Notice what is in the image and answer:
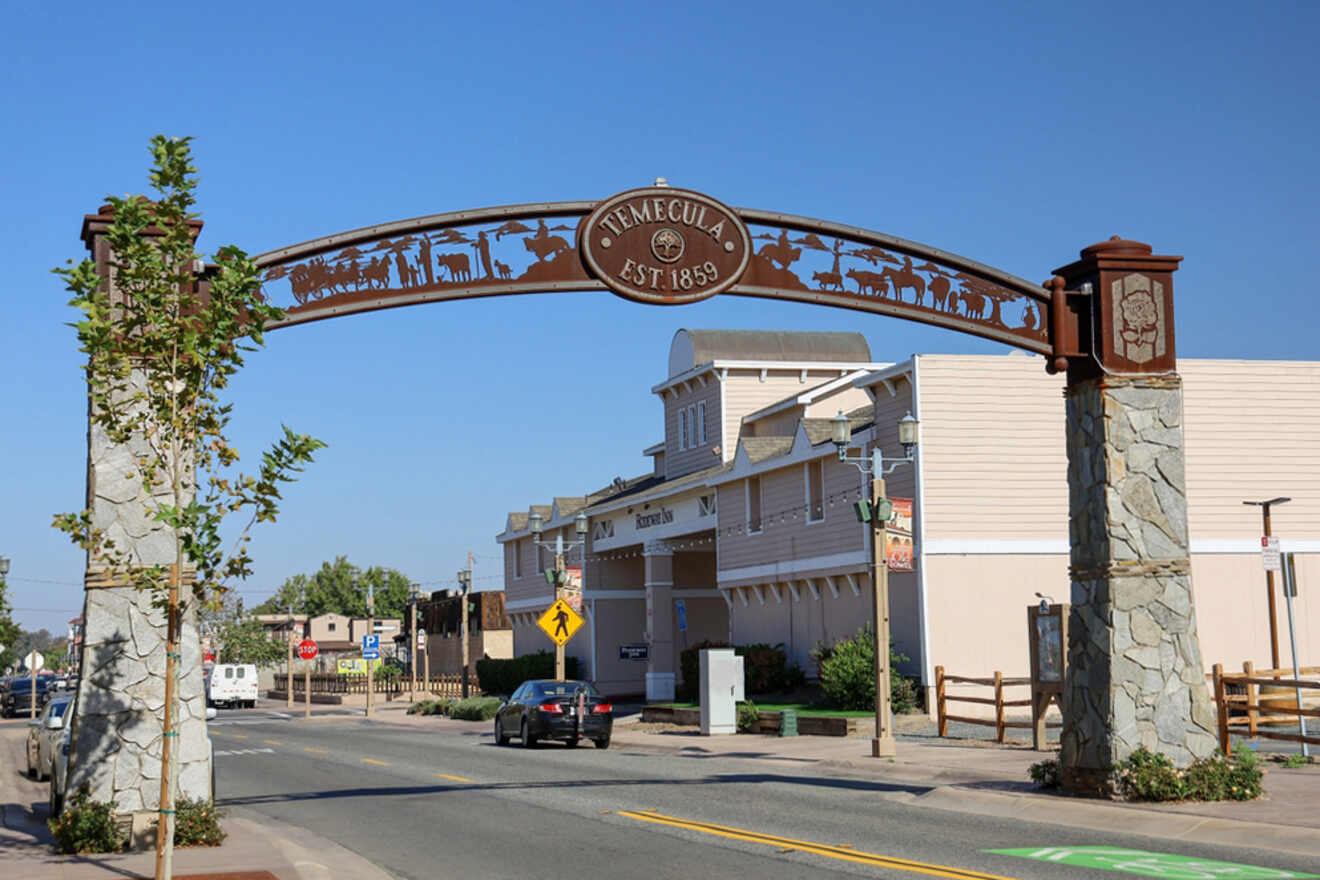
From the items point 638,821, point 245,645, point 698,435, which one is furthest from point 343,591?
point 638,821

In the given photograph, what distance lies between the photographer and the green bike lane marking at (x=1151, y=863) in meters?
11.0

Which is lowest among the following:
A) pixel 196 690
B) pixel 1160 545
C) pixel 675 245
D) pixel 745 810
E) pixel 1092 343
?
pixel 745 810

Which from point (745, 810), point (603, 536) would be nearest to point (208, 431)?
point (745, 810)

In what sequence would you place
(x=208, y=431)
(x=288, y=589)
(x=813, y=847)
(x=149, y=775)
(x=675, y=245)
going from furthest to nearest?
(x=288, y=589) < (x=675, y=245) < (x=813, y=847) < (x=149, y=775) < (x=208, y=431)

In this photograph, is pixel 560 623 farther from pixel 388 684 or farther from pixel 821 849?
pixel 388 684

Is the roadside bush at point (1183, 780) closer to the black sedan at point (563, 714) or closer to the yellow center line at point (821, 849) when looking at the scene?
the yellow center line at point (821, 849)

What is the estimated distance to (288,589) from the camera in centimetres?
16650

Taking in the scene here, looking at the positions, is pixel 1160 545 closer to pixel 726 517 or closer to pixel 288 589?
pixel 726 517

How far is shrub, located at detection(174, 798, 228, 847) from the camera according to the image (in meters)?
12.5

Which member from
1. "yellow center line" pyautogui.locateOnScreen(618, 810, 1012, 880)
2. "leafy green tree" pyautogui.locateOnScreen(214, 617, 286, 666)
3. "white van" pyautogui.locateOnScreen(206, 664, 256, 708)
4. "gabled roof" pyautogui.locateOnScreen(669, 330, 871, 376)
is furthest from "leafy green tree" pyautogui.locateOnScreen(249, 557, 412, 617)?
"yellow center line" pyautogui.locateOnScreen(618, 810, 1012, 880)

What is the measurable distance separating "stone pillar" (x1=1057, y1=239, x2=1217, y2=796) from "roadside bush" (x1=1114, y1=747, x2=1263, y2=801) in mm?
113

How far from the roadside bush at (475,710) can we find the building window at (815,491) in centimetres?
1399

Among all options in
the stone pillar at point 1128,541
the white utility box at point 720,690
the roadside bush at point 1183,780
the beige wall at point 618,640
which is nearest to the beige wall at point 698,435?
the beige wall at point 618,640

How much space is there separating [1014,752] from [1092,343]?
388 inches
